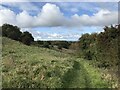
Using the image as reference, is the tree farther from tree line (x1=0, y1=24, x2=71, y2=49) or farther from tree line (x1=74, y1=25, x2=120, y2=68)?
tree line (x1=74, y1=25, x2=120, y2=68)

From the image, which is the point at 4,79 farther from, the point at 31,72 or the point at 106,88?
the point at 106,88

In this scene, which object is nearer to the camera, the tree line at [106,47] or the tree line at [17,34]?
the tree line at [106,47]

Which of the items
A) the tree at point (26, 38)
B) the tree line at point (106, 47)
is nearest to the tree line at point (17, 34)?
the tree at point (26, 38)

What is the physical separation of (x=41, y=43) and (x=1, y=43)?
1935 inches

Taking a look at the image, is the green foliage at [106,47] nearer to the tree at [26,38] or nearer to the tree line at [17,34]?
the tree line at [17,34]

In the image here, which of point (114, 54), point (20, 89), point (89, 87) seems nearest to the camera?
point (20, 89)

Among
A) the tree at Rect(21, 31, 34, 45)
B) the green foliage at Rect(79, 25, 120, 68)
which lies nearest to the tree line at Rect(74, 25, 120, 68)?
the green foliage at Rect(79, 25, 120, 68)

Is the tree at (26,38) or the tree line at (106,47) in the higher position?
the tree at (26,38)

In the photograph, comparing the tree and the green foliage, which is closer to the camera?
the green foliage

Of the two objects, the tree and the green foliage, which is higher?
the tree

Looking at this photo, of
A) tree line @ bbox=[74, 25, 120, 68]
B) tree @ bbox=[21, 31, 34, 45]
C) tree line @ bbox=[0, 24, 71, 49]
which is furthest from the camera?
tree @ bbox=[21, 31, 34, 45]

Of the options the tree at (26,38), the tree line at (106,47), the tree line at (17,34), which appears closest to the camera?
the tree line at (106,47)

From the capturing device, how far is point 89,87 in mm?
22859

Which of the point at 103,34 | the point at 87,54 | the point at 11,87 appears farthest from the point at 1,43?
the point at 11,87
